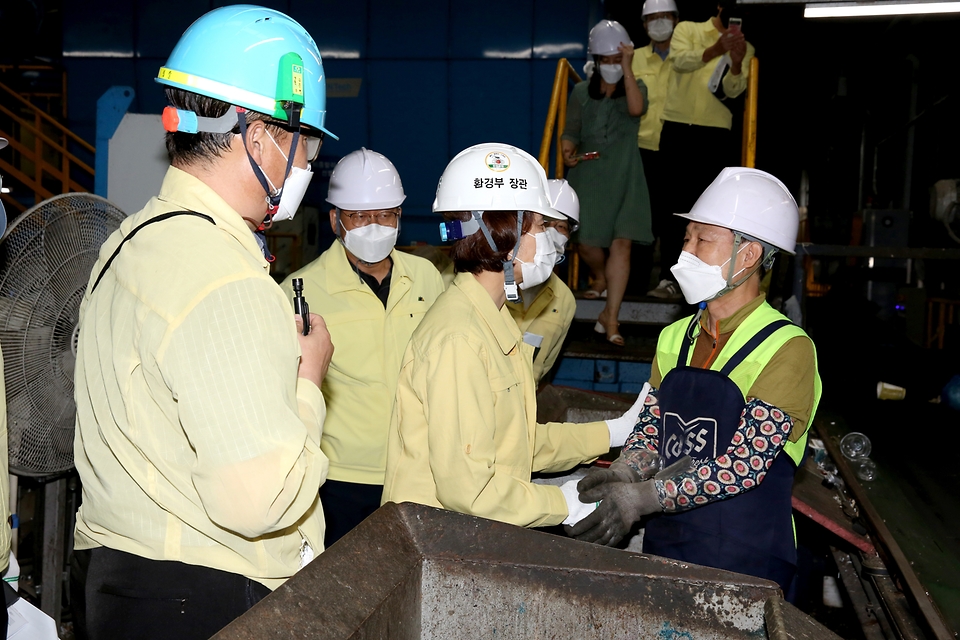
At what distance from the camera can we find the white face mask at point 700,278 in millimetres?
2719

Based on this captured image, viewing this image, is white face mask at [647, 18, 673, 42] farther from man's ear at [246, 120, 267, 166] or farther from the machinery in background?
man's ear at [246, 120, 267, 166]

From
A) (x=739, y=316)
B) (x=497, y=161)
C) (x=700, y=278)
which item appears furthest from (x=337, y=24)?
(x=739, y=316)

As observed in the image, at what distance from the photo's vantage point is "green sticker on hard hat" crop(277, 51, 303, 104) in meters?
1.66

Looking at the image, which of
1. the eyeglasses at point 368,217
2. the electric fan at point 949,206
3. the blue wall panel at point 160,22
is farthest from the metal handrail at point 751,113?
the blue wall panel at point 160,22

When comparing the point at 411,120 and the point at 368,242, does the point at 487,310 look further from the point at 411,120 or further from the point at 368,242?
the point at 411,120

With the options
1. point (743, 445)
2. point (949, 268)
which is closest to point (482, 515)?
point (743, 445)

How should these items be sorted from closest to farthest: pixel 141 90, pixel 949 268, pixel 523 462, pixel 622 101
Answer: pixel 523 462, pixel 622 101, pixel 141 90, pixel 949 268

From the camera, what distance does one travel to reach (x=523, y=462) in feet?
8.09

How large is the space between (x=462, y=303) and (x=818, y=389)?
118 cm

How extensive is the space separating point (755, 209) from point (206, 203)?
6.11 feet

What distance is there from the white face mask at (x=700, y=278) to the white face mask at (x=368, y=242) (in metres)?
1.57

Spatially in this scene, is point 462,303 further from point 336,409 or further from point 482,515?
point 336,409

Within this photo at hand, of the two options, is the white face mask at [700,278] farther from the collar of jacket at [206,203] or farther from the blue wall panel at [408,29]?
the blue wall panel at [408,29]

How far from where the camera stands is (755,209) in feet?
8.95
